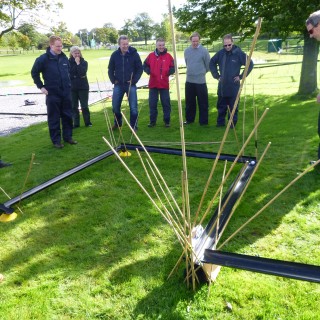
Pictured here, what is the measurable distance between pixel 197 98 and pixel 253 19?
3348mm

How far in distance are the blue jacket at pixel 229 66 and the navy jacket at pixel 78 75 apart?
2690 mm

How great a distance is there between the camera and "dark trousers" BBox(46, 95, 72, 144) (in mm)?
5398

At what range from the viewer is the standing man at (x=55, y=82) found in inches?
205

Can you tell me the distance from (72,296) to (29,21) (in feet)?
70.3

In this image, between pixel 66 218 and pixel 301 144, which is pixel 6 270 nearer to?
pixel 66 218

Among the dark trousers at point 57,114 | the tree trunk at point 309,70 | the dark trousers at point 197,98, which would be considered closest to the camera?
the dark trousers at point 57,114

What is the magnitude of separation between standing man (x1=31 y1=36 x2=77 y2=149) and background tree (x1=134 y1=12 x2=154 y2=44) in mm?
73308

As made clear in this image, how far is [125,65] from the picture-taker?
20.4 feet

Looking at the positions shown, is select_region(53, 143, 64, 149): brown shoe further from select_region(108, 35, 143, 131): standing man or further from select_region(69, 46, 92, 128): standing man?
select_region(69, 46, 92, 128): standing man

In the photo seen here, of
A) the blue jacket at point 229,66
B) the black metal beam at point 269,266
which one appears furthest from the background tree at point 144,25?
the black metal beam at point 269,266

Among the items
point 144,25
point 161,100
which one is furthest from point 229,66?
point 144,25

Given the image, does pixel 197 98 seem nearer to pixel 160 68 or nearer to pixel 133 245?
pixel 160 68

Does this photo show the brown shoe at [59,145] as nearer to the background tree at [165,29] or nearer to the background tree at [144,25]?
the background tree at [165,29]

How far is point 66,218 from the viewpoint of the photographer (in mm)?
3311
